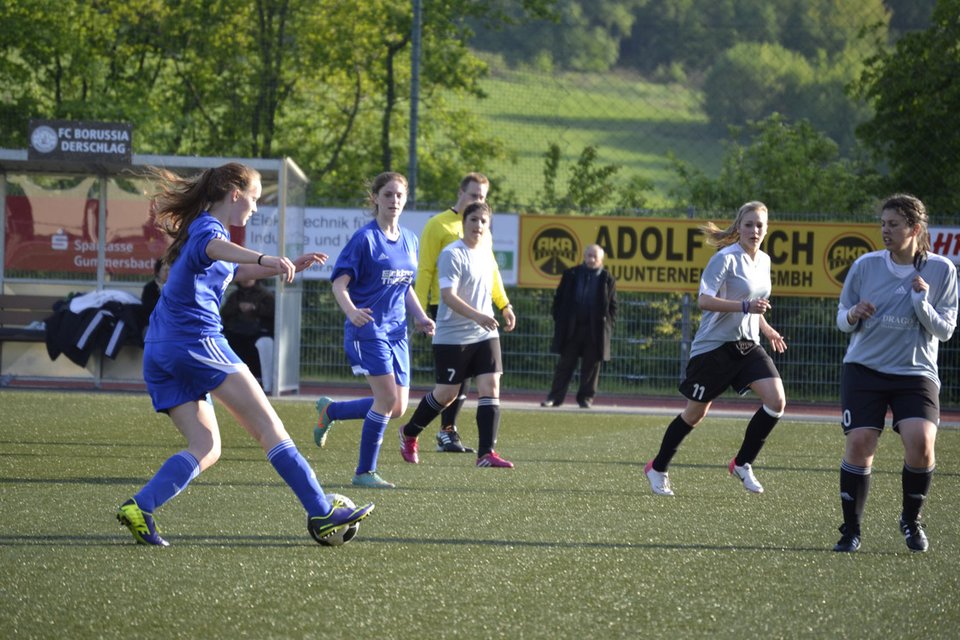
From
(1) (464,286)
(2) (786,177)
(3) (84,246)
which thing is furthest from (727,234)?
(2) (786,177)

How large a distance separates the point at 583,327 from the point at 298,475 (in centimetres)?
1069

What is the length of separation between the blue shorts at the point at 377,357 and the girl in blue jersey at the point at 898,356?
290cm

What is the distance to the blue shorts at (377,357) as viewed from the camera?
27.2ft

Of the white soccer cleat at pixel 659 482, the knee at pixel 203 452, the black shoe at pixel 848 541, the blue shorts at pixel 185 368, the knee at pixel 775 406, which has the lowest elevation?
the white soccer cleat at pixel 659 482

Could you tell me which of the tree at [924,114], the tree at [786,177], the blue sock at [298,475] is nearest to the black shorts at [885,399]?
the blue sock at [298,475]

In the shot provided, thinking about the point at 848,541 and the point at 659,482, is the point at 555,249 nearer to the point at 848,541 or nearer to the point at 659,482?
the point at 659,482

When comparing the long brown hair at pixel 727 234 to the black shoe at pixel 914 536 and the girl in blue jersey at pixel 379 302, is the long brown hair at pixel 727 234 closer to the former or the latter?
the girl in blue jersey at pixel 379 302

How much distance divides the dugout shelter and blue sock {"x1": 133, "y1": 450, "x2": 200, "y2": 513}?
1047 centimetres

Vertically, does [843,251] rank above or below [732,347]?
above

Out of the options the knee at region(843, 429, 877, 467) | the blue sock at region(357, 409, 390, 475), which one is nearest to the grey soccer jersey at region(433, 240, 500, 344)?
the blue sock at region(357, 409, 390, 475)

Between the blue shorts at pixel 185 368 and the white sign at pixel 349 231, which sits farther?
the white sign at pixel 349 231

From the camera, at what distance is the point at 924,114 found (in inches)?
843

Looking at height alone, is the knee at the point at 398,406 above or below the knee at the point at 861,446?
below

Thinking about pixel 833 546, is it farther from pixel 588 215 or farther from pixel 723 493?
pixel 588 215
